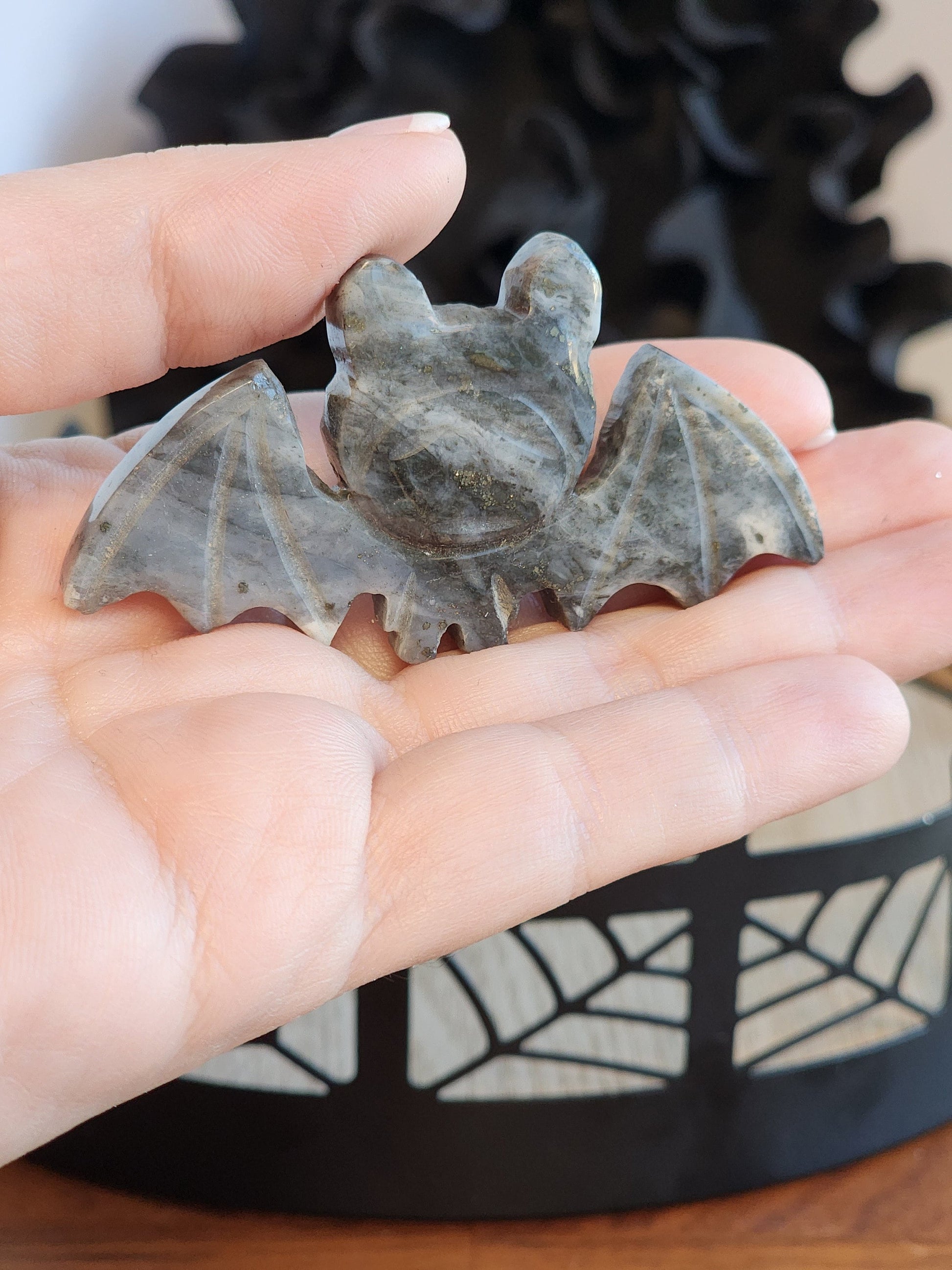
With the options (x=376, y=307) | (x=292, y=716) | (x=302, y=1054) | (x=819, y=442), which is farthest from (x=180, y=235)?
(x=302, y=1054)

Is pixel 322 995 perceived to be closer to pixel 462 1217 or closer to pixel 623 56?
pixel 462 1217

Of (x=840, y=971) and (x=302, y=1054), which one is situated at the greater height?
(x=840, y=971)

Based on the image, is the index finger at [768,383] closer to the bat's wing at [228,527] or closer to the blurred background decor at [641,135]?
the bat's wing at [228,527]

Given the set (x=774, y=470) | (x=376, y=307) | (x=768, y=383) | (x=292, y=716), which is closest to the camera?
(x=292, y=716)

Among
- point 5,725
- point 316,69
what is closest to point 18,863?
point 5,725

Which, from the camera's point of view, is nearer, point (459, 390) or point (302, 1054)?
point (459, 390)

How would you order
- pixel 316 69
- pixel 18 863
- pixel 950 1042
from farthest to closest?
pixel 316 69, pixel 950 1042, pixel 18 863

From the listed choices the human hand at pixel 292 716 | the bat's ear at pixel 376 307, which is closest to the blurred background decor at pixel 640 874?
the human hand at pixel 292 716

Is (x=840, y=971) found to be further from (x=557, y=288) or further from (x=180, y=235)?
(x=180, y=235)
